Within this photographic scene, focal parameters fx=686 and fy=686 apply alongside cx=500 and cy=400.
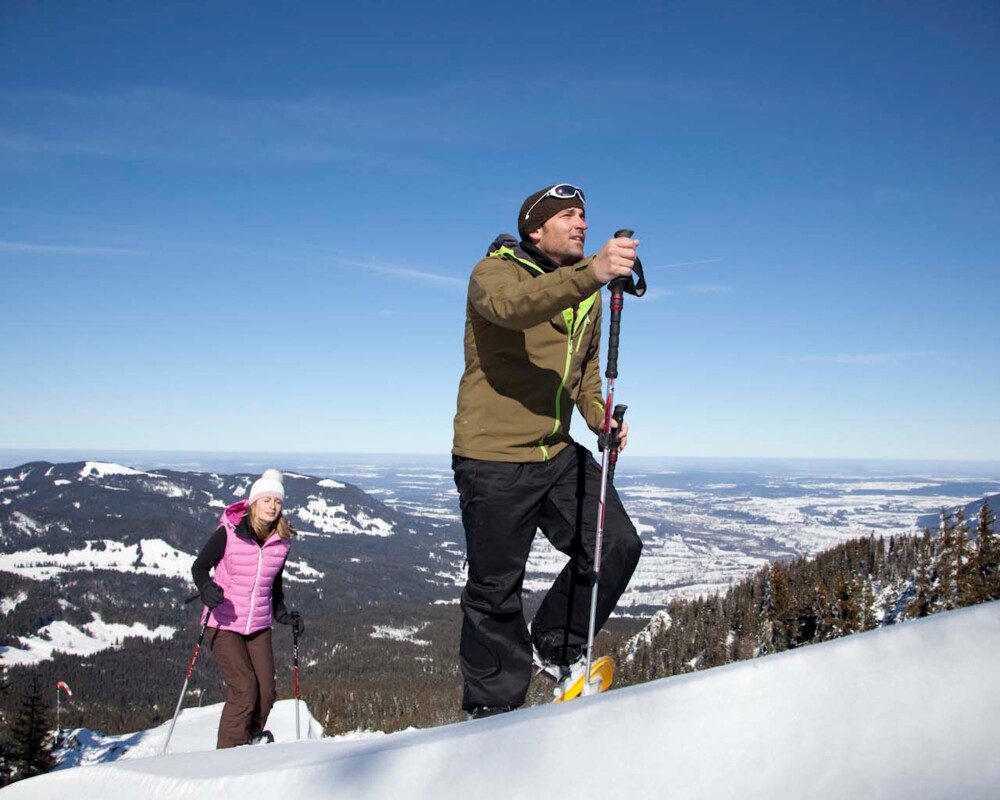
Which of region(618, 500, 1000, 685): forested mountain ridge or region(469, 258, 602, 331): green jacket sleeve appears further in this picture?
region(618, 500, 1000, 685): forested mountain ridge

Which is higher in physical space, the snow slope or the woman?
the snow slope

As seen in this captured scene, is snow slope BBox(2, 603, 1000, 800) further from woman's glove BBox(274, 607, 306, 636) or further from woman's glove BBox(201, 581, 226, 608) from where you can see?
woman's glove BBox(274, 607, 306, 636)

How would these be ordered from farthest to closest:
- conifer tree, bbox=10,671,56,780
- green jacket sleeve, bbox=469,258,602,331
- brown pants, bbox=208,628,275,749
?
conifer tree, bbox=10,671,56,780
brown pants, bbox=208,628,275,749
green jacket sleeve, bbox=469,258,602,331

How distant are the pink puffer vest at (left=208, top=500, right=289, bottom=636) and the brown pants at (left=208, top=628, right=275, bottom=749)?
0.32 feet

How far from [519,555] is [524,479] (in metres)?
0.44

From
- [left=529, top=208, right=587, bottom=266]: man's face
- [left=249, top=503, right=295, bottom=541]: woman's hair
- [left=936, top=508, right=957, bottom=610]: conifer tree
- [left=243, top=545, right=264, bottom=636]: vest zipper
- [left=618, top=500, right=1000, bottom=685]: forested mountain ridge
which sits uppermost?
[left=529, top=208, right=587, bottom=266]: man's face

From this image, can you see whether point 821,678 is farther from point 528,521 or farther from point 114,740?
point 114,740

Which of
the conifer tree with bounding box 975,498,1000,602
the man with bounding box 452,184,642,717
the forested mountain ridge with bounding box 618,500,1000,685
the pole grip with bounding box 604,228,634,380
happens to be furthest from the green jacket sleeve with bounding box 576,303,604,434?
the conifer tree with bounding box 975,498,1000,602

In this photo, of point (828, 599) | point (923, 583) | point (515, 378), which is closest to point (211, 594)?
point (515, 378)

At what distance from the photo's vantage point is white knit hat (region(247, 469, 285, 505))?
5.78 meters

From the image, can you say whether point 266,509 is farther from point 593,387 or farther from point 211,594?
point 593,387

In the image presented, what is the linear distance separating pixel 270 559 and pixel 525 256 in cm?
344

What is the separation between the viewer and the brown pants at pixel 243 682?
509 centimetres

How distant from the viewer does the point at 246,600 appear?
5.48 meters
